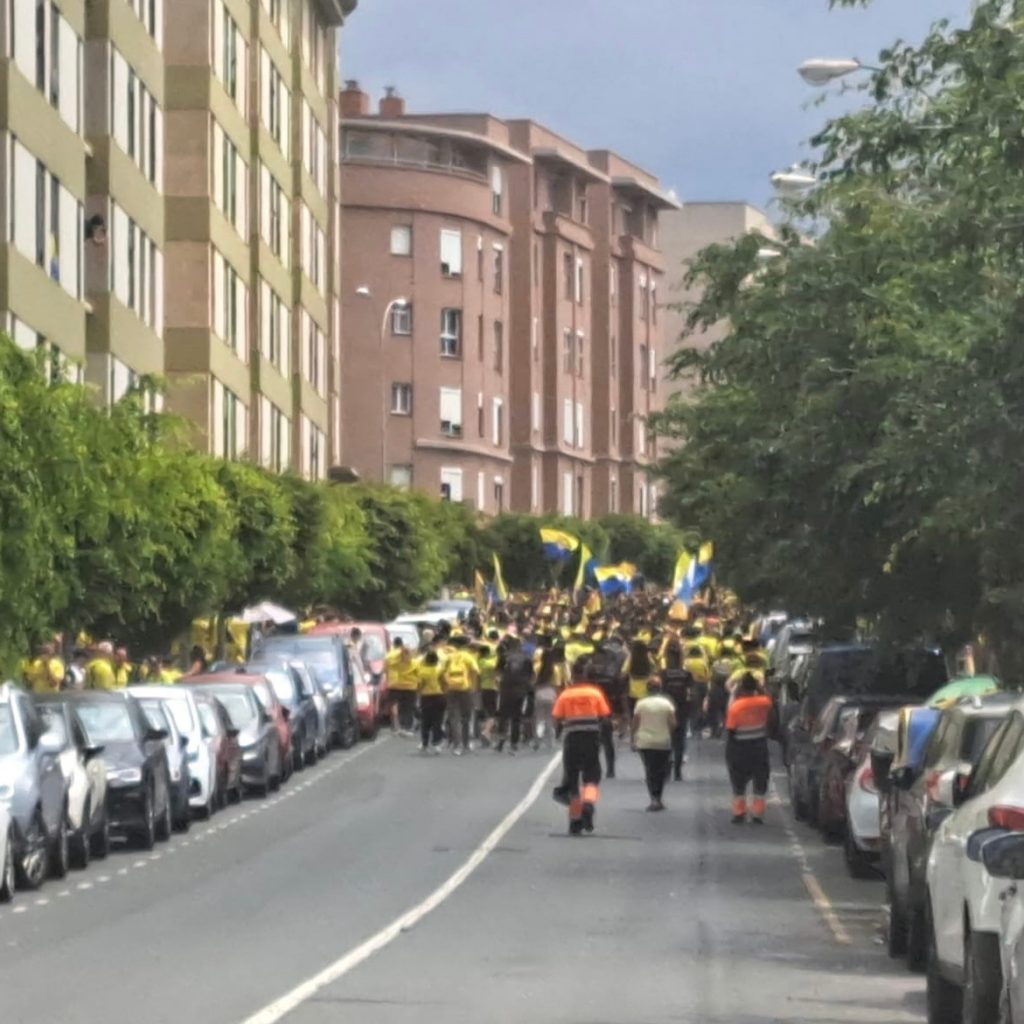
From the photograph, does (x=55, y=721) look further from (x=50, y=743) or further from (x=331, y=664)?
(x=331, y=664)

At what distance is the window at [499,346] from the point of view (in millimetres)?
130250

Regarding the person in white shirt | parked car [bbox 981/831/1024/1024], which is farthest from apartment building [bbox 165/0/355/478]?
parked car [bbox 981/831/1024/1024]

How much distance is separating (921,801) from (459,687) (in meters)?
30.8

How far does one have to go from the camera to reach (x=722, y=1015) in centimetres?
1553

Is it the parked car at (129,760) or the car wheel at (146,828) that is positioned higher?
the parked car at (129,760)

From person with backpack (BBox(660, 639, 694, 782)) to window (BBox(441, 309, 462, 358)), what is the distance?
7991cm

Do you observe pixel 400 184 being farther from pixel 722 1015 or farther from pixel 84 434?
pixel 722 1015

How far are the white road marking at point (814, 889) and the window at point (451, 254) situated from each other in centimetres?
8717

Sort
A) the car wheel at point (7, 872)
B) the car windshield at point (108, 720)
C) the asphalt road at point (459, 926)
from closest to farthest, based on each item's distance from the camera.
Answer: the asphalt road at point (459, 926), the car wheel at point (7, 872), the car windshield at point (108, 720)

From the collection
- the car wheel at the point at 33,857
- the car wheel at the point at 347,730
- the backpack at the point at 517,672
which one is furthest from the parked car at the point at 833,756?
the car wheel at the point at 347,730

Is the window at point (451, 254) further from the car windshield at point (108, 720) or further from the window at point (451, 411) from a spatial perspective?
the car windshield at point (108, 720)

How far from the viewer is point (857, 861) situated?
2645cm

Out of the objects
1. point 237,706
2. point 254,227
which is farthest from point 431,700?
point 254,227

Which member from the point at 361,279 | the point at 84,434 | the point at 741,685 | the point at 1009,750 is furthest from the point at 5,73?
the point at 361,279
